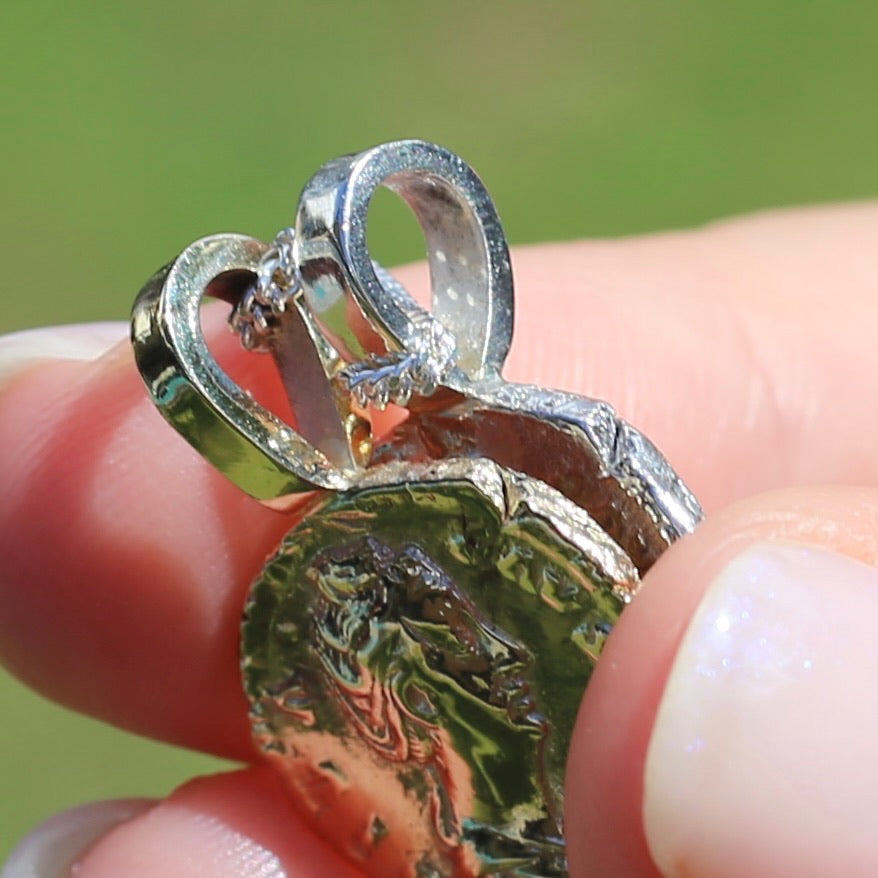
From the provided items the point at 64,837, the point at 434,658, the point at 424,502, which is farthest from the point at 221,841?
the point at 424,502

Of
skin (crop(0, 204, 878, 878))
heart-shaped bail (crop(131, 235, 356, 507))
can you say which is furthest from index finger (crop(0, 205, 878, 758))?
heart-shaped bail (crop(131, 235, 356, 507))

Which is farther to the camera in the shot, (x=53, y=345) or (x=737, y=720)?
(x=53, y=345)

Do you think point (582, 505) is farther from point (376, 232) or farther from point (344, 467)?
point (376, 232)

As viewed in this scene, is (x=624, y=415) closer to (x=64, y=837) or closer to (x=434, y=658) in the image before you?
(x=434, y=658)

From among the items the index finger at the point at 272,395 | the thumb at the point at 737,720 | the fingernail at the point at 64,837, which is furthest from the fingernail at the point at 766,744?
the fingernail at the point at 64,837

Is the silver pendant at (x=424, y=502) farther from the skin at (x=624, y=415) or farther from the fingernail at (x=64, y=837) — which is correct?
the fingernail at (x=64, y=837)

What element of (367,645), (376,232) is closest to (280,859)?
(367,645)

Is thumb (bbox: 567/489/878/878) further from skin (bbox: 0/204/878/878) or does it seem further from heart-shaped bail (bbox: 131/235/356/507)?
heart-shaped bail (bbox: 131/235/356/507)
